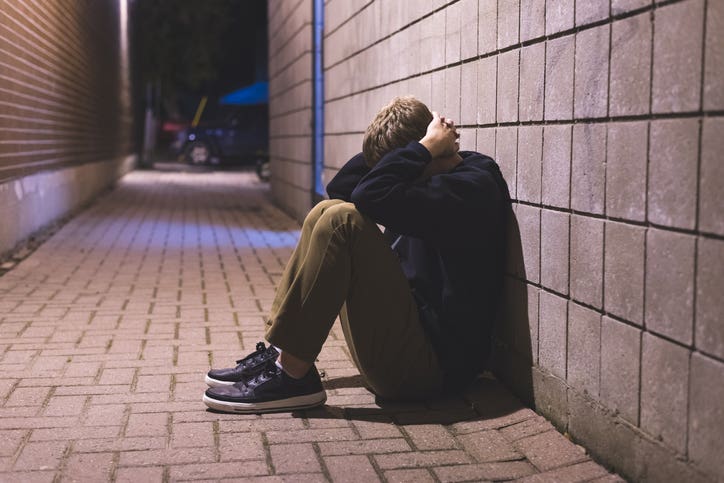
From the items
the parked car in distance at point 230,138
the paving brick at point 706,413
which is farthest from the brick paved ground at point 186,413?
the parked car in distance at point 230,138

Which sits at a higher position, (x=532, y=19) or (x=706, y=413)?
(x=532, y=19)

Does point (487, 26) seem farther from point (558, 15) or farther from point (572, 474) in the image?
point (572, 474)

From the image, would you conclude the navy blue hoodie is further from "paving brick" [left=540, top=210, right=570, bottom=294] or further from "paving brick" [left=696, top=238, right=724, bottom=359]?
"paving brick" [left=696, top=238, right=724, bottom=359]

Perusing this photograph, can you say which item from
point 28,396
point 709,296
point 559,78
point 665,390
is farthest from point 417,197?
point 28,396

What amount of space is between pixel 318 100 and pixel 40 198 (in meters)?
3.32

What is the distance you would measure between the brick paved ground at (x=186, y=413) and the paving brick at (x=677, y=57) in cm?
120

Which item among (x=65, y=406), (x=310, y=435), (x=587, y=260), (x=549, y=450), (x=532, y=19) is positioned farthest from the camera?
(x=65, y=406)

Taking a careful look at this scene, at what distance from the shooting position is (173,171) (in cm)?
2659

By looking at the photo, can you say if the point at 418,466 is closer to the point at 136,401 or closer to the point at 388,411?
the point at 388,411

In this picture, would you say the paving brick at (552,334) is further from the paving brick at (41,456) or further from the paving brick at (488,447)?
the paving brick at (41,456)

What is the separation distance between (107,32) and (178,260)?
41.9 ft

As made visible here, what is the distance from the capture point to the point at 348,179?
3.84 meters

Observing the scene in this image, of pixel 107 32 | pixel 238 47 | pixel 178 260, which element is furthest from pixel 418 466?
pixel 238 47

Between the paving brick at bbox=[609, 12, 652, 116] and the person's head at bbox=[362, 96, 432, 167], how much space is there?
1047 millimetres
